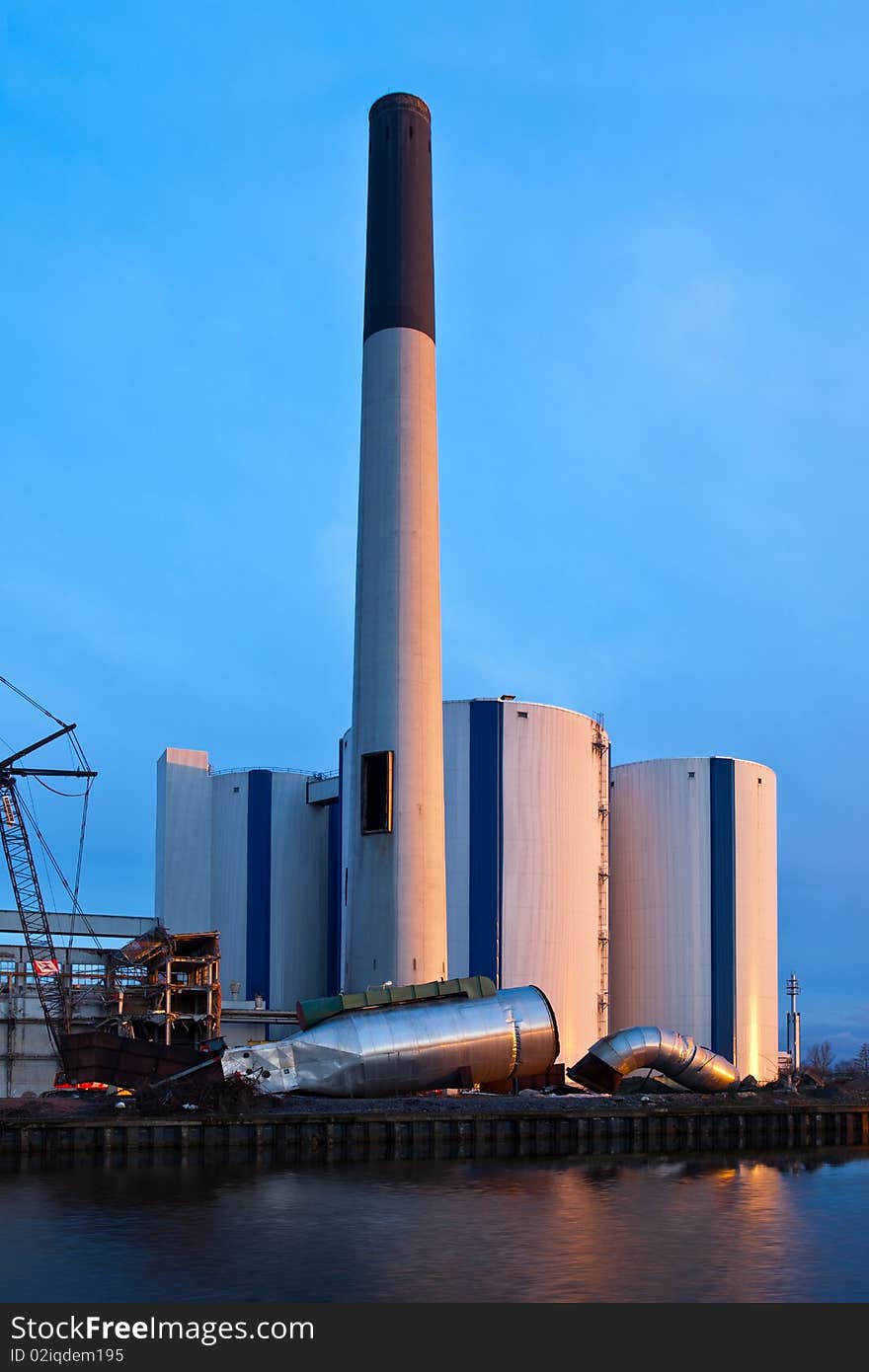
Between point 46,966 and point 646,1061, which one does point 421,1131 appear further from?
point 46,966

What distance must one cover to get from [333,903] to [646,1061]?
3694 centimetres

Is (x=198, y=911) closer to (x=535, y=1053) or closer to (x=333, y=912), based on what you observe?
(x=333, y=912)

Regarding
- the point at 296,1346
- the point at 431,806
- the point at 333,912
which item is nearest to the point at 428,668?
the point at 431,806

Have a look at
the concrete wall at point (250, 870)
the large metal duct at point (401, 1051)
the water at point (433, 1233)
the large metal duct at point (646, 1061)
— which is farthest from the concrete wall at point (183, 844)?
the water at point (433, 1233)

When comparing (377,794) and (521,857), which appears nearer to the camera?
(377,794)

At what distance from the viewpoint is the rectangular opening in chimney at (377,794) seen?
61.8 metres

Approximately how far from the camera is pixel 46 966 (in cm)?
7369

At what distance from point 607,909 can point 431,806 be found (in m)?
28.3

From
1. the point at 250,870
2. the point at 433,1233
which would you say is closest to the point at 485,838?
the point at 250,870

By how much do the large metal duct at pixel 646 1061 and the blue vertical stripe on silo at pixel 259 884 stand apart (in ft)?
103

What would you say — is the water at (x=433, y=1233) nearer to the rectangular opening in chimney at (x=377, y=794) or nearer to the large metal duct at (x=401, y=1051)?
the large metal duct at (x=401, y=1051)

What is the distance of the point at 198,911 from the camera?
311 feet

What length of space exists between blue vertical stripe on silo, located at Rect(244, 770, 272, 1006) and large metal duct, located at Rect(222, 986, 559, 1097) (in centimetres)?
3877

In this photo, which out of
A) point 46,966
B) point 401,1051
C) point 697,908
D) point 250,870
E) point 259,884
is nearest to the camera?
point 401,1051
